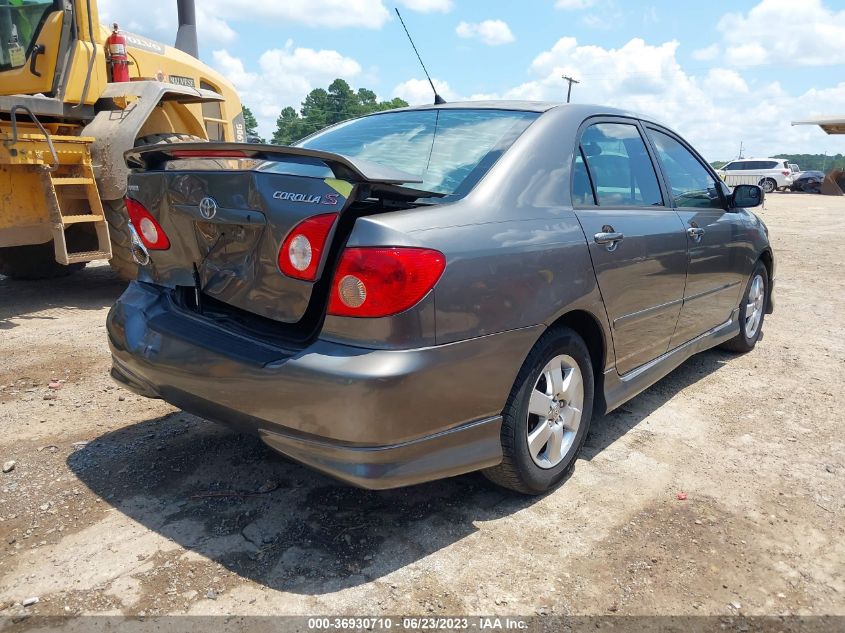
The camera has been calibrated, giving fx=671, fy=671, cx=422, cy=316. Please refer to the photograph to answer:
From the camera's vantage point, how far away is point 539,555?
243 cm

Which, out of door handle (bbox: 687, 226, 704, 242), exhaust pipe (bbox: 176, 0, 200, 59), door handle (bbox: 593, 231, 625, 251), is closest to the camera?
door handle (bbox: 593, 231, 625, 251)

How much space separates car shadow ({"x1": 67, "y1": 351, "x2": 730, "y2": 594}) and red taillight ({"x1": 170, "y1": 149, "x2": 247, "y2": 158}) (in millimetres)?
1249

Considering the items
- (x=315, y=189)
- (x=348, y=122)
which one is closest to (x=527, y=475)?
(x=315, y=189)

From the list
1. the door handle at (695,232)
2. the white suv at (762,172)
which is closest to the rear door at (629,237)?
the door handle at (695,232)

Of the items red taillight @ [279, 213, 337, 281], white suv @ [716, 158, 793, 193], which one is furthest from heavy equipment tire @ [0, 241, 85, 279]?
white suv @ [716, 158, 793, 193]

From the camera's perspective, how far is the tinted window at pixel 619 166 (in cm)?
313

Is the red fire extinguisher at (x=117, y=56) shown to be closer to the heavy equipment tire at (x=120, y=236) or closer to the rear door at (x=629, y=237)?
the heavy equipment tire at (x=120, y=236)

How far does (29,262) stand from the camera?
6898 millimetres

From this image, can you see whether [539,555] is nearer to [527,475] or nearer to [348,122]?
[527,475]

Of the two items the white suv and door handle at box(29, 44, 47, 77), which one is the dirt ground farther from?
the white suv

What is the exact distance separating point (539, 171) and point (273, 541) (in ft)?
5.80

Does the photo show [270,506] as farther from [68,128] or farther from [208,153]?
[68,128]

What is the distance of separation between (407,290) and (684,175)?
2614 mm

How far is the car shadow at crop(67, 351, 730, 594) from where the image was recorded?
7.69 feet
